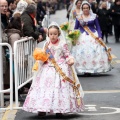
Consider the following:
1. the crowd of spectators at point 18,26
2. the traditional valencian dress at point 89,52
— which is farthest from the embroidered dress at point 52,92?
the traditional valencian dress at point 89,52

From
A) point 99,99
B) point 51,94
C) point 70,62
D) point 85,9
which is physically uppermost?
point 70,62

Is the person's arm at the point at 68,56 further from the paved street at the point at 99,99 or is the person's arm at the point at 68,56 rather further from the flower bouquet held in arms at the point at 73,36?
the flower bouquet held in arms at the point at 73,36

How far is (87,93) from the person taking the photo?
13.4m

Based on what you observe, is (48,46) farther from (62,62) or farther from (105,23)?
(105,23)

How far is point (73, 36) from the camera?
1666 centimetres

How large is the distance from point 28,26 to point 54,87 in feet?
9.14

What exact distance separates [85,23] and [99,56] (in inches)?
34.3

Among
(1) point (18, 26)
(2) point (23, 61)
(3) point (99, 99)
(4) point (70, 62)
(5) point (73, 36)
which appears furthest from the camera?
(5) point (73, 36)

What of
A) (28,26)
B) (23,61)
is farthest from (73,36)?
(23,61)

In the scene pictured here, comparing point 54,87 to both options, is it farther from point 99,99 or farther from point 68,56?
point 99,99

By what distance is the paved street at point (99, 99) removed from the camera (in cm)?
1058

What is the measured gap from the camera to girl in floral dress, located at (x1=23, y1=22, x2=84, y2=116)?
10.2 meters

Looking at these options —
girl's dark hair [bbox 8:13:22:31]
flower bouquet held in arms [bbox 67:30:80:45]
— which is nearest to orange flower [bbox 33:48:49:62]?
girl's dark hair [bbox 8:13:22:31]

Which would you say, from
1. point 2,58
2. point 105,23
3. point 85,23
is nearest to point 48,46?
point 2,58
